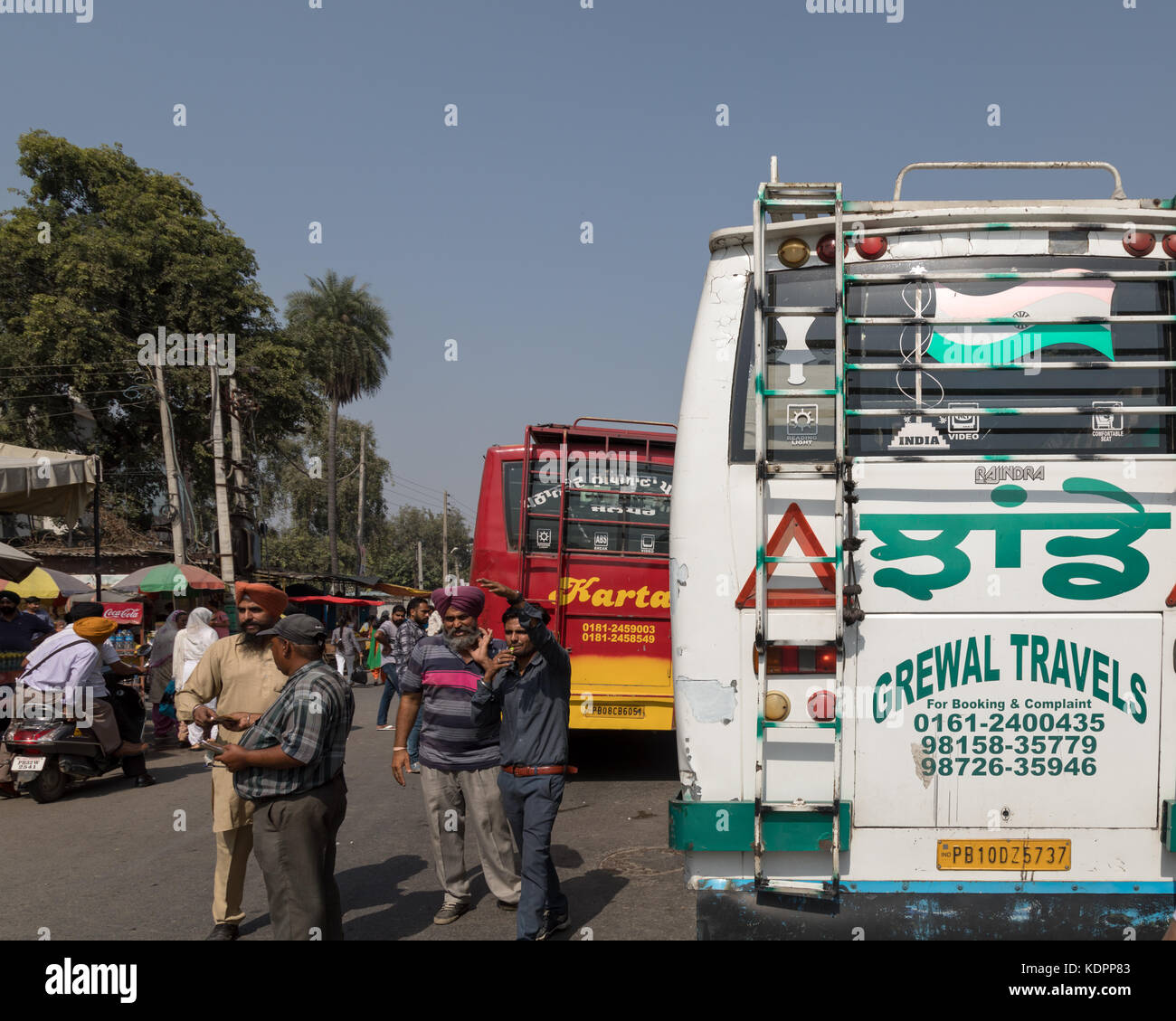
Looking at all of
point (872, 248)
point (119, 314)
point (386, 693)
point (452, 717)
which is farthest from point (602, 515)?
point (119, 314)

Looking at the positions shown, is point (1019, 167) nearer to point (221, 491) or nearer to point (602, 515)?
point (602, 515)

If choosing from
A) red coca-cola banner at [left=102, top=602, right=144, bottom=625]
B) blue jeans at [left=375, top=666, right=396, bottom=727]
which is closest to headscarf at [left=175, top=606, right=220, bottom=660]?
blue jeans at [left=375, top=666, right=396, bottom=727]

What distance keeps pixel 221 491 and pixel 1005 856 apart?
74.1ft

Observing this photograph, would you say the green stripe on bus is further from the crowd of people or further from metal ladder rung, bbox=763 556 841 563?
the crowd of people

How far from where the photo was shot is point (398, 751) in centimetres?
648

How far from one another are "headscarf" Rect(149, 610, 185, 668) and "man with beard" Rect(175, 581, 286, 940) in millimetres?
9214

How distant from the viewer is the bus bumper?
3766 mm

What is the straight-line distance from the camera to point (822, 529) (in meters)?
3.94

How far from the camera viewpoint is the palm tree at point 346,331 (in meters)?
52.9

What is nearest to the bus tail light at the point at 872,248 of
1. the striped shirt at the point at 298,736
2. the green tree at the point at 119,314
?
the striped shirt at the point at 298,736
